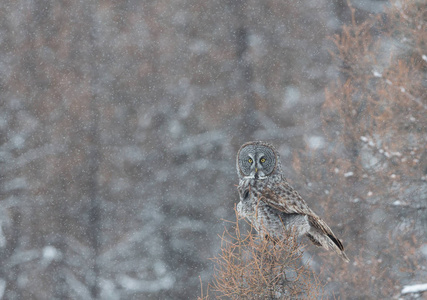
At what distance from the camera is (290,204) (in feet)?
14.1

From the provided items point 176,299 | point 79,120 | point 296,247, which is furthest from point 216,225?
point 296,247

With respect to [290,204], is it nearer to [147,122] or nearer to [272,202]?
[272,202]

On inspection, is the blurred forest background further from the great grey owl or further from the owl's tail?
the owl's tail

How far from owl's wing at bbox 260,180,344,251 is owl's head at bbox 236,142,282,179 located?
121 mm

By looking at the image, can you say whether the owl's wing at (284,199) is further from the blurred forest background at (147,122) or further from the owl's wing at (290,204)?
the blurred forest background at (147,122)

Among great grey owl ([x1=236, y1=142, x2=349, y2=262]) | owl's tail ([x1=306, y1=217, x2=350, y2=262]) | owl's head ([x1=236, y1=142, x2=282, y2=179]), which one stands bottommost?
owl's tail ([x1=306, y1=217, x2=350, y2=262])

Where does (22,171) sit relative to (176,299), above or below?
above

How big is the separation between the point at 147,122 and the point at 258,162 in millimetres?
10676

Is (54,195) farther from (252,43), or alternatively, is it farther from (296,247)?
(296,247)

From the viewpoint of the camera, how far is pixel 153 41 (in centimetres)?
1644

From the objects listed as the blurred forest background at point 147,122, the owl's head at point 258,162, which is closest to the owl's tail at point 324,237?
the owl's head at point 258,162

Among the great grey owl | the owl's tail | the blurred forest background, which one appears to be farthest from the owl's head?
the blurred forest background

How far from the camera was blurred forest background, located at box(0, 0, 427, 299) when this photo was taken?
44.8ft

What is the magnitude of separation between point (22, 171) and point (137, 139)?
8.66 feet
